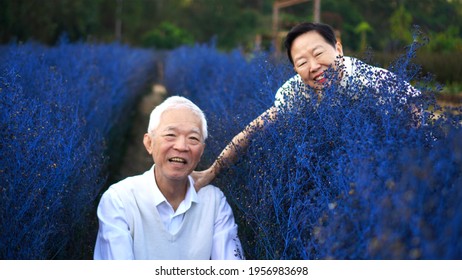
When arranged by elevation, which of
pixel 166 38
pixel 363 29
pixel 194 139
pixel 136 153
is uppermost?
pixel 166 38

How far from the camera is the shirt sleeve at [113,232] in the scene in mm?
2537

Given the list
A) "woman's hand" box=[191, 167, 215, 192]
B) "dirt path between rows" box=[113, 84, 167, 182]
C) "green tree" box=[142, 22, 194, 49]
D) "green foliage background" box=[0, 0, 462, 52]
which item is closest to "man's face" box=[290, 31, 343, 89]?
"woman's hand" box=[191, 167, 215, 192]

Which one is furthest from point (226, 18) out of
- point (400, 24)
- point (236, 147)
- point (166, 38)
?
point (236, 147)

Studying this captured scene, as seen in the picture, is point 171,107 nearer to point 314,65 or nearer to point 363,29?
point 314,65

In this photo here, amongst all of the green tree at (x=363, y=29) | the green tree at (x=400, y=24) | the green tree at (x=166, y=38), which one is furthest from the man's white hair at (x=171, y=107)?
the green tree at (x=166, y=38)

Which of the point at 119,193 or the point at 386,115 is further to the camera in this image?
the point at 119,193

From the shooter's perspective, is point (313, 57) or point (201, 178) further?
point (313, 57)

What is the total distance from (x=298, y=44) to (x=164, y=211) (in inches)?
52.9

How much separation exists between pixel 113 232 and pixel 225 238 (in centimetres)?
56

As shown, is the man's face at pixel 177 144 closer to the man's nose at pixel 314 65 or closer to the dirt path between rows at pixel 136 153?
the man's nose at pixel 314 65

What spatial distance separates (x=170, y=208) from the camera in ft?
9.05

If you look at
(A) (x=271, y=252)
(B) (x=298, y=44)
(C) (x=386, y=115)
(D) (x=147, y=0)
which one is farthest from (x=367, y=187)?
(D) (x=147, y=0)
